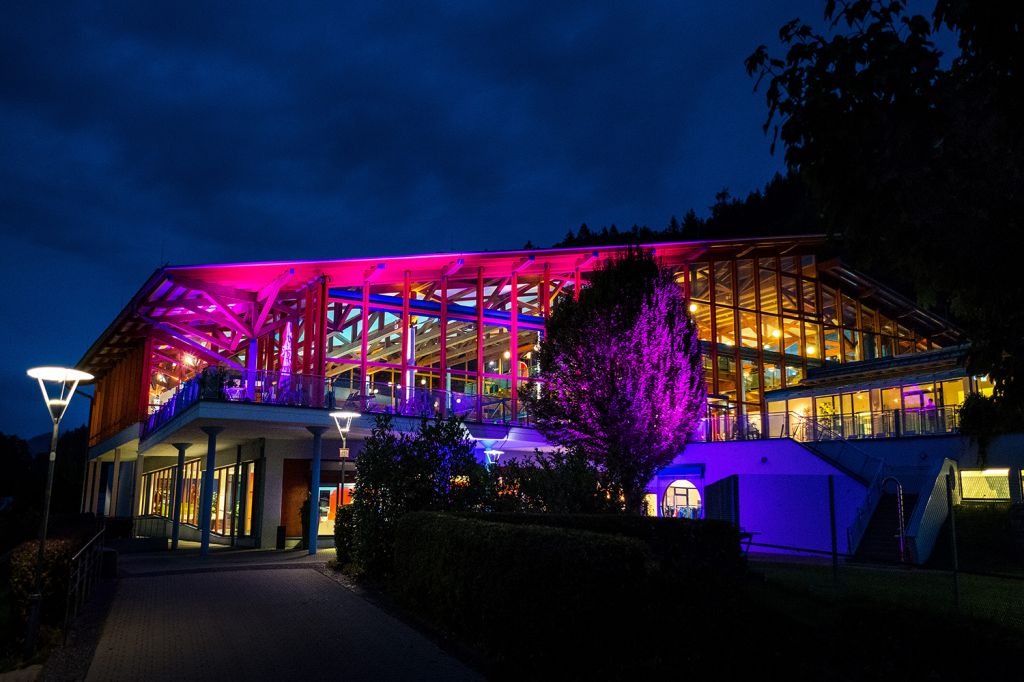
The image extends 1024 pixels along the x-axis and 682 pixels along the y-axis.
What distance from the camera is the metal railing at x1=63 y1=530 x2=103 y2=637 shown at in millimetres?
10709

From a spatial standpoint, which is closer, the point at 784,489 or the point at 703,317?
the point at 784,489

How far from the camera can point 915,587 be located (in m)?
14.8

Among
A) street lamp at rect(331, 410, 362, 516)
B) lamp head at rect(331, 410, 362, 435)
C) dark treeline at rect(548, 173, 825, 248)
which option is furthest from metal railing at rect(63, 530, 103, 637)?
dark treeline at rect(548, 173, 825, 248)

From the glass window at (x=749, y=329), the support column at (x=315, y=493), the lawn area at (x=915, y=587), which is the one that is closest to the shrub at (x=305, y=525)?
the support column at (x=315, y=493)

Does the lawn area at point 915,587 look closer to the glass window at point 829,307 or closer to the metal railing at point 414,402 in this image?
the metal railing at point 414,402

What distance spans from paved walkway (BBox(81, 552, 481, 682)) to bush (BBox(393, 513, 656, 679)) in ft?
1.98

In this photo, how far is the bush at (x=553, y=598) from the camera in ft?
25.3

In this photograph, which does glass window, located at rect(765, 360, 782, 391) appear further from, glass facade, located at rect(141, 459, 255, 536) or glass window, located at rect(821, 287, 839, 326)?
glass facade, located at rect(141, 459, 255, 536)

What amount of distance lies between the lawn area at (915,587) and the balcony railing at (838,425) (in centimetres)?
964

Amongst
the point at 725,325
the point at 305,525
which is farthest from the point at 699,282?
the point at 305,525

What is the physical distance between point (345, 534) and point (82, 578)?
6260 millimetres

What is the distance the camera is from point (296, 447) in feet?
91.8

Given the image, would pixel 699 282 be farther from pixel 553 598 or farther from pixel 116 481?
pixel 553 598

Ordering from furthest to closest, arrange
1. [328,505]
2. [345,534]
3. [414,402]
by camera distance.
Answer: [328,505] < [414,402] < [345,534]
